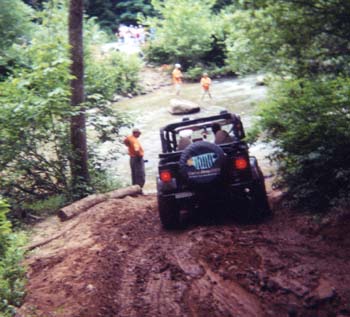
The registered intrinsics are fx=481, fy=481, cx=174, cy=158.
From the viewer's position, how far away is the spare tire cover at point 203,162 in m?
6.80

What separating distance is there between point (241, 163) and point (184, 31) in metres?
24.8

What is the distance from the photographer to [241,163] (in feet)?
23.1

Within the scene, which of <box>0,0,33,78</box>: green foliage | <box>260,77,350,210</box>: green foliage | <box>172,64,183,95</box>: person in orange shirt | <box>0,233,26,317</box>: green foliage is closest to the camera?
<box>0,233,26,317</box>: green foliage

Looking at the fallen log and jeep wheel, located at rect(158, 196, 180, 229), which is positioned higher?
jeep wheel, located at rect(158, 196, 180, 229)

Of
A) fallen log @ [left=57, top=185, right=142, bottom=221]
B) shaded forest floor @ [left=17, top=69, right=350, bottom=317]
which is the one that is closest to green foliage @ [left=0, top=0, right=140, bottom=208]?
fallen log @ [left=57, top=185, right=142, bottom=221]

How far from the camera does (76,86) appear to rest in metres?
10.7

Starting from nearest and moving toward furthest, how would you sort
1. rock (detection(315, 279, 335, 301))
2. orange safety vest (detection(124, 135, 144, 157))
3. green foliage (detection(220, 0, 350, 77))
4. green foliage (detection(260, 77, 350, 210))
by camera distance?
rock (detection(315, 279, 335, 301)) → green foliage (detection(220, 0, 350, 77)) → green foliage (detection(260, 77, 350, 210)) → orange safety vest (detection(124, 135, 144, 157))

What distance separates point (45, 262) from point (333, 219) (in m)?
3.95

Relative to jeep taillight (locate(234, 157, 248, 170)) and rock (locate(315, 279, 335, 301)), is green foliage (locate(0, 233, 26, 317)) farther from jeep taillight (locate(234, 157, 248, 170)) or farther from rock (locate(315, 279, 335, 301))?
jeep taillight (locate(234, 157, 248, 170))

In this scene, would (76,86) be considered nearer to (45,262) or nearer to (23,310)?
(45,262)

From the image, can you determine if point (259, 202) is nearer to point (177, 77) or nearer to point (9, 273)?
point (9, 273)

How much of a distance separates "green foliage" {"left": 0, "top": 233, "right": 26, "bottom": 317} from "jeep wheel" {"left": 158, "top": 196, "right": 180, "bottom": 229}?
2168 millimetres

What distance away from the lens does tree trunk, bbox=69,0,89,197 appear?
1037 centimetres

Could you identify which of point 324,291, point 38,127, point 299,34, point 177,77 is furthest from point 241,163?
point 177,77
